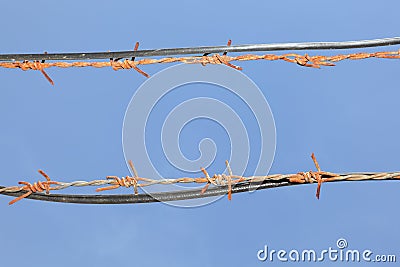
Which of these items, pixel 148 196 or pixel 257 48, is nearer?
Answer: pixel 257 48

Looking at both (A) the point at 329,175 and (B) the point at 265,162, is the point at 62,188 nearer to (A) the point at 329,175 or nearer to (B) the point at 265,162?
(B) the point at 265,162

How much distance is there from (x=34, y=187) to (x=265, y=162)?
4.29ft

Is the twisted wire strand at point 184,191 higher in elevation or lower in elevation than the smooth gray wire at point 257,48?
lower

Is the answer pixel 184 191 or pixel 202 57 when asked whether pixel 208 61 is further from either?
pixel 184 191

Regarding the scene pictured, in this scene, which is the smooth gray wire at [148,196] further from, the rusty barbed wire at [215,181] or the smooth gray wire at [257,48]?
the smooth gray wire at [257,48]

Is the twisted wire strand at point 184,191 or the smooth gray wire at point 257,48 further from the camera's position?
the smooth gray wire at point 257,48

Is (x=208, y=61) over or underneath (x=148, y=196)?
over

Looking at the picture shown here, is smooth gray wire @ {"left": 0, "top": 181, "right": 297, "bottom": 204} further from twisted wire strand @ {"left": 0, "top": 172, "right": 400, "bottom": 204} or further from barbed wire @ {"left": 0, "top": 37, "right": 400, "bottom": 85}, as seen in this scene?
barbed wire @ {"left": 0, "top": 37, "right": 400, "bottom": 85}

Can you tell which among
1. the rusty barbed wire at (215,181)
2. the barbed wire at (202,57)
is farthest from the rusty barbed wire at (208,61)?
the rusty barbed wire at (215,181)

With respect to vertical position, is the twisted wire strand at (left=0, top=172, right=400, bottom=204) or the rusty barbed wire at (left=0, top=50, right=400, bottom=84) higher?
the rusty barbed wire at (left=0, top=50, right=400, bottom=84)

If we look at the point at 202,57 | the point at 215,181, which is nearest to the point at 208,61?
the point at 202,57

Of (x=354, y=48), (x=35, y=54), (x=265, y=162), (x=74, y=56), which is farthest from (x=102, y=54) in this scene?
(x=354, y=48)

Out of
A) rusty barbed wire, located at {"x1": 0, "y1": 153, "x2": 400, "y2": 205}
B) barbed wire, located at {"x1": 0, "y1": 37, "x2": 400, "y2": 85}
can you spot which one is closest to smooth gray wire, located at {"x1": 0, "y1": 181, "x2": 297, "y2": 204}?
rusty barbed wire, located at {"x1": 0, "y1": 153, "x2": 400, "y2": 205}

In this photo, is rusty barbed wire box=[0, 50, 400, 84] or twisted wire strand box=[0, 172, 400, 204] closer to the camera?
twisted wire strand box=[0, 172, 400, 204]
